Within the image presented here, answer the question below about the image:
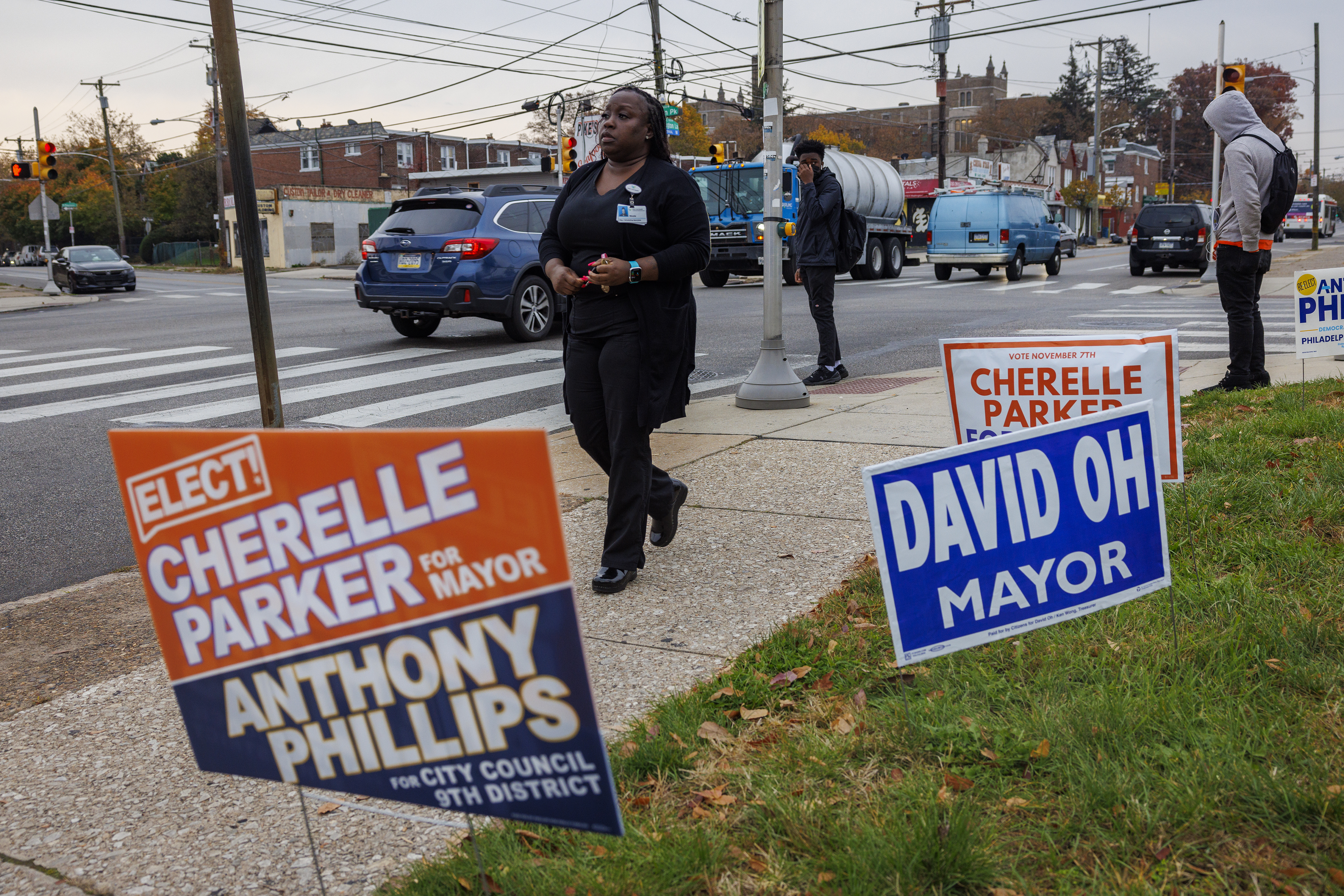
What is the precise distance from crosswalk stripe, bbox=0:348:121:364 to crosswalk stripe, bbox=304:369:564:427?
591 centimetres

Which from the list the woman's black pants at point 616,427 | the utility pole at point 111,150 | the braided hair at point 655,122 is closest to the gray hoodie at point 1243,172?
the braided hair at point 655,122

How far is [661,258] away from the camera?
4043mm

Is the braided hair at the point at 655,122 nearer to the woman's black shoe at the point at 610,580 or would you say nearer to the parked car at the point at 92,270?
the woman's black shoe at the point at 610,580

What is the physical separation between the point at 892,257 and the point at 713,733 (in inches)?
1084

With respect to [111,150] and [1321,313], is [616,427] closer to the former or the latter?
[1321,313]

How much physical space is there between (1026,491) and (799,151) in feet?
22.3

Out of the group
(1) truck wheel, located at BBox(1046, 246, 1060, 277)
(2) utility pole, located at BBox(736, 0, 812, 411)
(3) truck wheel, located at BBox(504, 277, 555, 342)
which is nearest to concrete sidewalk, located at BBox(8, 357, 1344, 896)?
(2) utility pole, located at BBox(736, 0, 812, 411)

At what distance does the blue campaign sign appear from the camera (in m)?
2.58

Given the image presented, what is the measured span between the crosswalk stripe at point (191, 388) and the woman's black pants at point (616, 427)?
21.5 ft

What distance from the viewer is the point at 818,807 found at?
2.49m

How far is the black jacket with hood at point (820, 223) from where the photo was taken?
9.02 meters

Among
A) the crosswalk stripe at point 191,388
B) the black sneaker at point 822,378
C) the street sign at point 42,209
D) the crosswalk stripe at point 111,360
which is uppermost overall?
the street sign at point 42,209

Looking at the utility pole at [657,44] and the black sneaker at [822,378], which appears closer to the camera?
the black sneaker at [822,378]

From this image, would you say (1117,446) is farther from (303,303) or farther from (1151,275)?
(1151,275)
